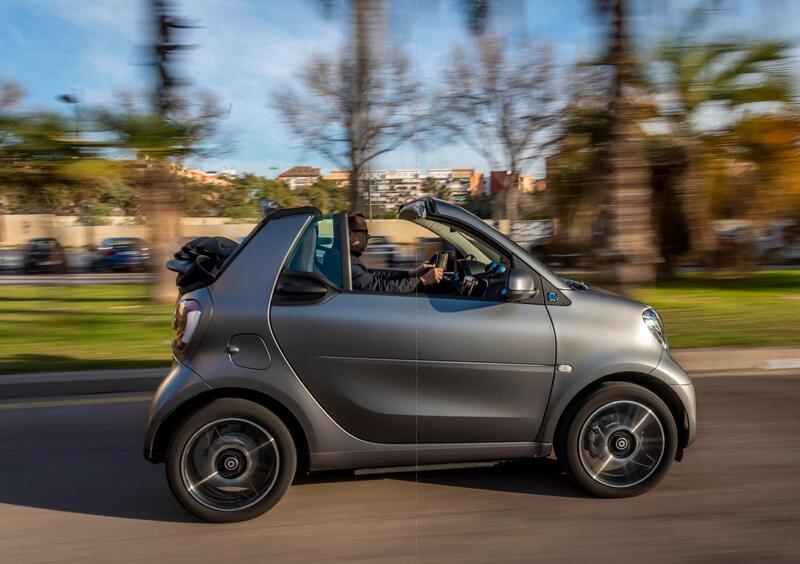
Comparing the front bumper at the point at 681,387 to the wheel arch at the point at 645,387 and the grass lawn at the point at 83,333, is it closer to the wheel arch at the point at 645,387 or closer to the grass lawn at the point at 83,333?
the wheel arch at the point at 645,387

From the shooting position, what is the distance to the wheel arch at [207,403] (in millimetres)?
3895

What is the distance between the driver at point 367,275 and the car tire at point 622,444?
1069 millimetres

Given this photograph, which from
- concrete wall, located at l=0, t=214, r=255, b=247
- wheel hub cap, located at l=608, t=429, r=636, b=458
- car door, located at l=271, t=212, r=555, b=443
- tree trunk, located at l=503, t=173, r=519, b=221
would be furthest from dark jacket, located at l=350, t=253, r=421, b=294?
tree trunk, located at l=503, t=173, r=519, b=221

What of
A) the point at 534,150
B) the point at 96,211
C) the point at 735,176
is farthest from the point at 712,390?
the point at 96,211

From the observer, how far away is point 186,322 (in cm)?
395

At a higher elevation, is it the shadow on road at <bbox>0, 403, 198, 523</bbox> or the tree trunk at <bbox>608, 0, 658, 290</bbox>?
the tree trunk at <bbox>608, 0, 658, 290</bbox>

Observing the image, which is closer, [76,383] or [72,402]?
[72,402]

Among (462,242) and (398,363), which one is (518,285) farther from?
(462,242)

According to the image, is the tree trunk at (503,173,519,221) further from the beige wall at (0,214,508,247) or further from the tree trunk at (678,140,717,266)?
the tree trunk at (678,140,717,266)

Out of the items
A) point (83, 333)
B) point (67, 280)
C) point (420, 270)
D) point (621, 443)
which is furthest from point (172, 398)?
point (67, 280)

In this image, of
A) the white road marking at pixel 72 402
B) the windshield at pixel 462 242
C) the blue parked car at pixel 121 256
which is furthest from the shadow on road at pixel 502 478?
the blue parked car at pixel 121 256

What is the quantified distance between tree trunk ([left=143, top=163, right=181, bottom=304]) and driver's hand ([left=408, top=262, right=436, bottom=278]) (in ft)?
28.2

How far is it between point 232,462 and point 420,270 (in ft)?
5.54

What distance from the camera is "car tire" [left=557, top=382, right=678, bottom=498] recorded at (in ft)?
13.5
